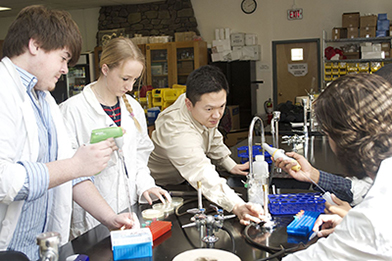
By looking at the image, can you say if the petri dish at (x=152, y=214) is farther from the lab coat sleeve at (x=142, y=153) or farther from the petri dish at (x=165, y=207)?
the lab coat sleeve at (x=142, y=153)

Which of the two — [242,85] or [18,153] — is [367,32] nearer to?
[242,85]

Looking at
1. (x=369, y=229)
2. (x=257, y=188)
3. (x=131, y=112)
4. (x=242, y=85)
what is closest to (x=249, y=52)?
(x=242, y=85)

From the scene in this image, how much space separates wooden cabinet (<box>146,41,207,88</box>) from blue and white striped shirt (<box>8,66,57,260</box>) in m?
6.39

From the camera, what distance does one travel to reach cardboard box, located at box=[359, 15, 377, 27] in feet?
22.4

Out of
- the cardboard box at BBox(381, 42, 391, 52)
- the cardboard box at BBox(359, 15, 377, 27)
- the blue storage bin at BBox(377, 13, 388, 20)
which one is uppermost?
the blue storage bin at BBox(377, 13, 388, 20)

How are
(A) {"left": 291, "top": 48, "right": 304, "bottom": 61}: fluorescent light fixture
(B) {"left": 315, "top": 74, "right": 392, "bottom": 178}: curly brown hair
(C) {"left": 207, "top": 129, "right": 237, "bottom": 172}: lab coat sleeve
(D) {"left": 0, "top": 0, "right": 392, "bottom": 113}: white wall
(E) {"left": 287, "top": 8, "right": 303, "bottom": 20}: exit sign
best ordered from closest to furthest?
1. (B) {"left": 315, "top": 74, "right": 392, "bottom": 178}: curly brown hair
2. (C) {"left": 207, "top": 129, "right": 237, "bottom": 172}: lab coat sleeve
3. (D) {"left": 0, "top": 0, "right": 392, "bottom": 113}: white wall
4. (E) {"left": 287, "top": 8, "right": 303, "bottom": 20}: exit sign
5. (A) {"left": 291, "top": 48, "right": 304, "bottom": 61}: fluorescent light fixture

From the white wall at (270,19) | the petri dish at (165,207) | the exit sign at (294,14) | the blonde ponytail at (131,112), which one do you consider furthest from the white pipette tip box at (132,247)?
the exit sign at (294,14)

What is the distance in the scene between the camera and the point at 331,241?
95cm

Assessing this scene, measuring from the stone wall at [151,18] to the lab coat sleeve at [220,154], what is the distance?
615 cm

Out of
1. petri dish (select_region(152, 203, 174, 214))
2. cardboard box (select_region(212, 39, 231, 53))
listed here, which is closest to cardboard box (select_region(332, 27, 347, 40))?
cardboard box (select_region(212, 39, 231, 53))

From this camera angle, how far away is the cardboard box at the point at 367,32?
688 centimetres

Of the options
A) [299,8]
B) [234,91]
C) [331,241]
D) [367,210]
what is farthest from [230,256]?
[299,8]

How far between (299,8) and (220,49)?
1.79 meters

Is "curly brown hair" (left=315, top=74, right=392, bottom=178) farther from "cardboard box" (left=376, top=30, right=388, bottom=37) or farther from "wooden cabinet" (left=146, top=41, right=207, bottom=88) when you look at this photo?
"wooden cabinet" (left=146, top=41, right=207, bottom=88)
